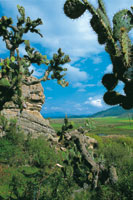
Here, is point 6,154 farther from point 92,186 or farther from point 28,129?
point 92,186

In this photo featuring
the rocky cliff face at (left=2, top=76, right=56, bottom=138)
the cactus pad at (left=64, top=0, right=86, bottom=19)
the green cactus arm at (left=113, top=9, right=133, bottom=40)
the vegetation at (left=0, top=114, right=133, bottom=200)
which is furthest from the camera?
the rocky cliff face at (left=2, top=76, right=56, bottom=138)

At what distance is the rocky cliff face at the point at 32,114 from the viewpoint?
60.5 ft

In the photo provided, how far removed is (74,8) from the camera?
10.2ft

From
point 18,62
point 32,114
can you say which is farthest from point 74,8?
point 32,114

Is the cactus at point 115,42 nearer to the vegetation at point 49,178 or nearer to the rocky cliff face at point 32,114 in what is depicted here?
the vegetation at point 49,178

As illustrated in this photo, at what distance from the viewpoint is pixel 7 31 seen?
7078 millimetres

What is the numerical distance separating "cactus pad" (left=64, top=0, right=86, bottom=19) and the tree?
2754mm

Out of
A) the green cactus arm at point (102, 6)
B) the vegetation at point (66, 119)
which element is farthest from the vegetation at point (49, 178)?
the green cactus arm at point (102, 6)

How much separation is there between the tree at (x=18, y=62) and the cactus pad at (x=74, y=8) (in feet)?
9.04

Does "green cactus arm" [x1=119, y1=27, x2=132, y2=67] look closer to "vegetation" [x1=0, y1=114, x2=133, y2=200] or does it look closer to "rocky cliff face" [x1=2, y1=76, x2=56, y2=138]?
"vegetation" [x1=0, y1=114, x2=133, y2=200]

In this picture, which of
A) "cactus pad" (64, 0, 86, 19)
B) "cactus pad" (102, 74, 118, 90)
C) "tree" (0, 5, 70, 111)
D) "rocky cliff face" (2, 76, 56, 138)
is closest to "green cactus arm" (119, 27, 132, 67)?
"cactus pad" (102, 74, 118, 90)

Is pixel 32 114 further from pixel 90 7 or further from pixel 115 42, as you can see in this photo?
pixel 90 7

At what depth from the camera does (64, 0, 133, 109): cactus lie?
2.95 meters

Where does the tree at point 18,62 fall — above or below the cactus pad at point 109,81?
above
